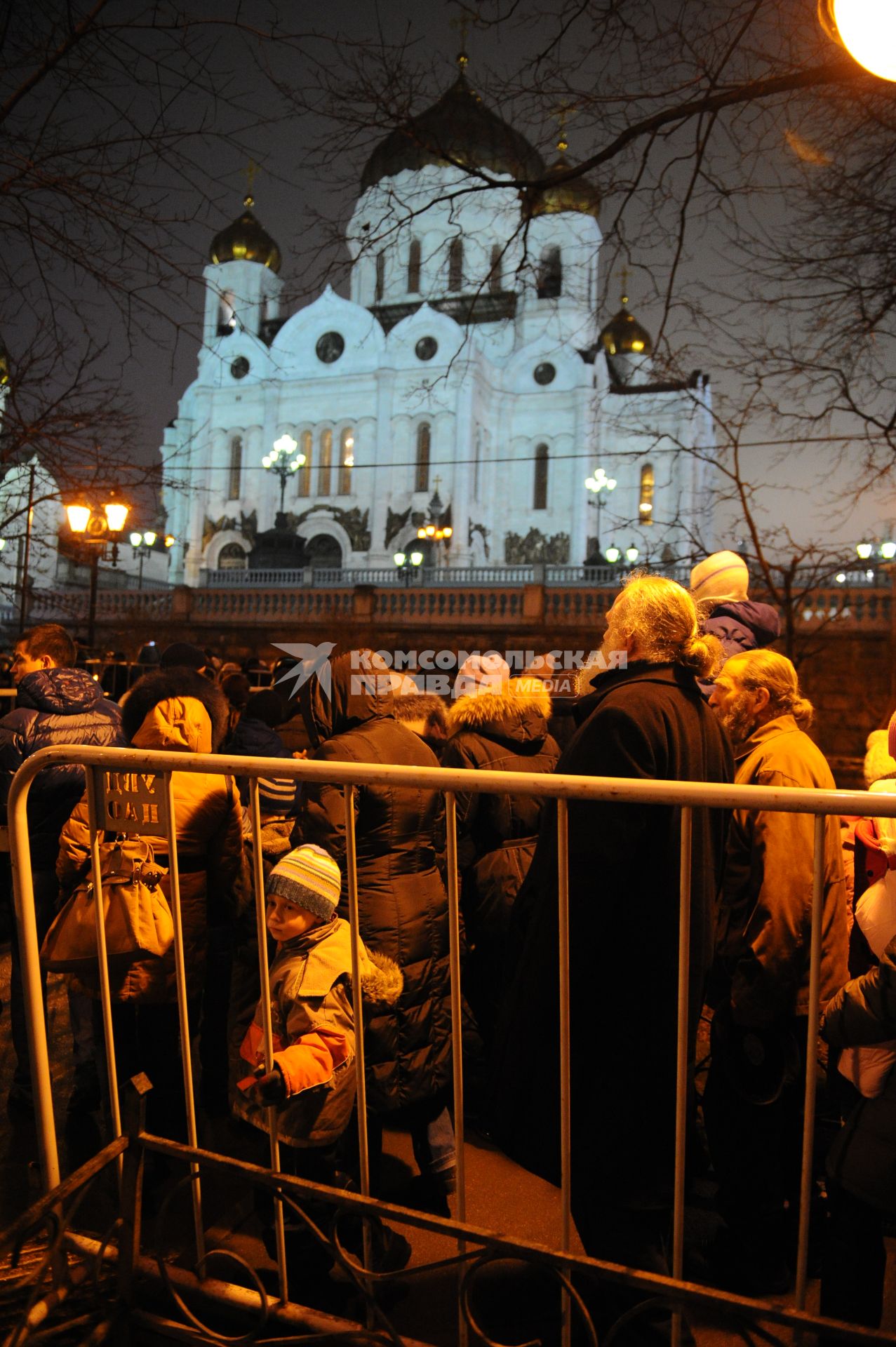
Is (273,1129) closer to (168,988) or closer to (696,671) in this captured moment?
(168,988)

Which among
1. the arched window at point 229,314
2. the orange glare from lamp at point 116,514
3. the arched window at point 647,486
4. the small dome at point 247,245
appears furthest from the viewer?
the small dome at point 247,245

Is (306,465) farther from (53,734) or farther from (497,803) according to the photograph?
(497,803)

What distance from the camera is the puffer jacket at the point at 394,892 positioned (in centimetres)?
258

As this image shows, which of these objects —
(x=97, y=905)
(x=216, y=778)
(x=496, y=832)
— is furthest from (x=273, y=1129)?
(x=496, y=832)

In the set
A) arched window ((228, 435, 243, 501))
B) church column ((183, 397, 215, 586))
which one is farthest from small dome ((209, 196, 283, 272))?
arched window ((228, 435, 243, 501))

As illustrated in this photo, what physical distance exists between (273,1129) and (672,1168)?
0.91 metres

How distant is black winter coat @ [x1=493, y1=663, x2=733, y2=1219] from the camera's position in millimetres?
1931

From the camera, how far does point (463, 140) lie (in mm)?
5273

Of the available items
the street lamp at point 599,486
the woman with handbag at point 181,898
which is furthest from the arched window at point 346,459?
the woman with handbag at point 181,898

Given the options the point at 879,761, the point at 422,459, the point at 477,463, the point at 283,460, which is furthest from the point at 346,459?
the point at 879,761

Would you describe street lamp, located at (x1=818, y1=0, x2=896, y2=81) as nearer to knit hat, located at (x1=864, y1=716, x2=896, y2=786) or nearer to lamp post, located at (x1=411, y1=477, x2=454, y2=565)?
knit hat, located at (x1=864, y1=716, x2=896, y2=786)

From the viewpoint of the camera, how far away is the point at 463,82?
4453 millimetres

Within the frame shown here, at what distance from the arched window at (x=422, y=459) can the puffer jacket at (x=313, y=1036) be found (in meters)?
39.9

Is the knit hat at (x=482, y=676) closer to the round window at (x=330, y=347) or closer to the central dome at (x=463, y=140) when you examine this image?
the central dome at (x=463, y=140)
